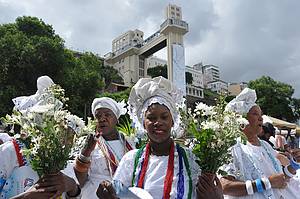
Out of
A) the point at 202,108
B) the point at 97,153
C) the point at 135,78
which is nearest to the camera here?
the point at 202,108

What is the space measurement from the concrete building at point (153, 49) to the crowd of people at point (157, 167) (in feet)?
163

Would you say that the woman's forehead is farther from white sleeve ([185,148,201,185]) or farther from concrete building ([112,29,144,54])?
concrete building ([112,29,144,54])

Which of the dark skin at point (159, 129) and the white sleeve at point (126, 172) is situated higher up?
the dark skin at point (159, 129)

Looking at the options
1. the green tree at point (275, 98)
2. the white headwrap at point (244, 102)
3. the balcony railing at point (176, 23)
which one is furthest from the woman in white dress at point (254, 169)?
the balcony railing at point (176, 23)

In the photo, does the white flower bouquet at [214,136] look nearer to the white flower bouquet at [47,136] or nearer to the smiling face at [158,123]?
the smiling face at [158,123]

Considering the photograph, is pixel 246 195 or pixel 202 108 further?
pixel 246 195

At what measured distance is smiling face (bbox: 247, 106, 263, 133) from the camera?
3.71m

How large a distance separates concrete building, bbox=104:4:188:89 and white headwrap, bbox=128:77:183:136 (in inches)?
1992

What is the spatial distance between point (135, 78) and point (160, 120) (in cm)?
8375

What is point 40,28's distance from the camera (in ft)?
81.9

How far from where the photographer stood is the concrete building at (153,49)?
62125 millimetres

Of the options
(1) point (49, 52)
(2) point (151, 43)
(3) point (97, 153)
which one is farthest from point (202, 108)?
(2) point (151, 43)

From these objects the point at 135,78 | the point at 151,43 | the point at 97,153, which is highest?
the point at 151,43

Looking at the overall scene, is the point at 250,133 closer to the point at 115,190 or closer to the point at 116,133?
the point at 116,133
